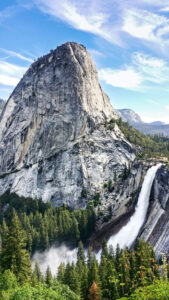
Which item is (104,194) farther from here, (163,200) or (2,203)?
(2,203)

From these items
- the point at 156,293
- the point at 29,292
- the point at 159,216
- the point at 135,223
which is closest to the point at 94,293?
the point at 29,292

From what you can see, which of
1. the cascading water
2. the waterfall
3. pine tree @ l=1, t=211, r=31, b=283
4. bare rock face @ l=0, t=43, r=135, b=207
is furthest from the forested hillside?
bare rock face @ l=0, t=43, r=135, b=207

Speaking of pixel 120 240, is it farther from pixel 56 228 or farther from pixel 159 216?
pixel 56 228

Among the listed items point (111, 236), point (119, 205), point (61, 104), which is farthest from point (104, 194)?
point (61, 104)

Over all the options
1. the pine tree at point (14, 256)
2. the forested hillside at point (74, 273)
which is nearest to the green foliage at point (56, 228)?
the forested hillside at point (74, 273)

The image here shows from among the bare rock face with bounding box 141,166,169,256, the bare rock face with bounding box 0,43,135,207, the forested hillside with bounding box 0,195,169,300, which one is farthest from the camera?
the bare rock face with bounding box 0,43,135,207

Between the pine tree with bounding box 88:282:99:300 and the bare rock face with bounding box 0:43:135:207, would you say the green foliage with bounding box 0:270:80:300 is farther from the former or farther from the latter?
the bare rock face with bounding box 0:43:135:207
